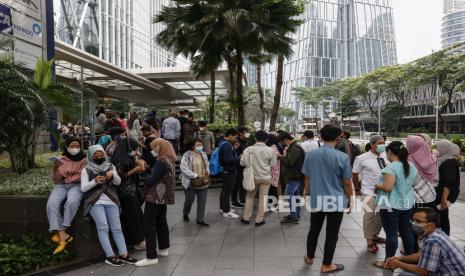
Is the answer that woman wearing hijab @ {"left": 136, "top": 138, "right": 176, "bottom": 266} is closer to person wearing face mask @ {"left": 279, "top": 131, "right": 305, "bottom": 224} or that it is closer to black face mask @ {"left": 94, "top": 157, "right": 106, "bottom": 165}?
black face mask @ {"left": 94, "top": 157, "right": 106, "bottom": 165}

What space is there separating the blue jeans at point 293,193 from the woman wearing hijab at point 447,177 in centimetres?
233

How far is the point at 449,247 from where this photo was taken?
9.33ft

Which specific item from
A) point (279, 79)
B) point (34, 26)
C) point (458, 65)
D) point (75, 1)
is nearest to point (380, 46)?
point (458, 65)

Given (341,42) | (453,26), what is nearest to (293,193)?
(341,42)

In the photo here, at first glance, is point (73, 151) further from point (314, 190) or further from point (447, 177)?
point (447, 177)

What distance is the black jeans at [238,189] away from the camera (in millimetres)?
7773

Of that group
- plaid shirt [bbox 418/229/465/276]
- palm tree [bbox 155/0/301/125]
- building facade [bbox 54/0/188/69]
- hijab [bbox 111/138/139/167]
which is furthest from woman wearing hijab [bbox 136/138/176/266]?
building facade [bbox 54/0/188/69]

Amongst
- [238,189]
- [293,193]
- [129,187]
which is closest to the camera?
[129,187]

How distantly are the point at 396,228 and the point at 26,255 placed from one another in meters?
4.41

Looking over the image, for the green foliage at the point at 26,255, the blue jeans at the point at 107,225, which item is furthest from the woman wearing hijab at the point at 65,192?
the blue jeans at the point at 107,225

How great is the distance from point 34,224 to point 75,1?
48.9 metres

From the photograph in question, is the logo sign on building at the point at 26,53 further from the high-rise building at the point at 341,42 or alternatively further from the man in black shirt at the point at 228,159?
the high-rise building at the point at 341,42

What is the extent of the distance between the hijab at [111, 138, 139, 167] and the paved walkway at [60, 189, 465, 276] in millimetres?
1269

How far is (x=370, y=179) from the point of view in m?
5.04
